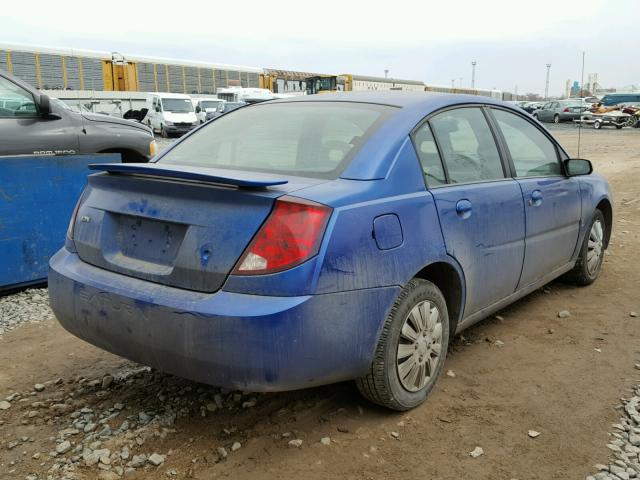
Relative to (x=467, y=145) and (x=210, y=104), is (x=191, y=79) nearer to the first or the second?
(x=210, y=104)

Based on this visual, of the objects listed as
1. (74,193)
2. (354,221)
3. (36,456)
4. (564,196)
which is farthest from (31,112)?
(564,196)

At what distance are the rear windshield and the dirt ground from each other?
4.03 feet

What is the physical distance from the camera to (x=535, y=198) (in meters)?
3.87

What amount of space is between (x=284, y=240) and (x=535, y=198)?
2209mm

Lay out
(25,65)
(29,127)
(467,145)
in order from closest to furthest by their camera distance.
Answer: (467,145)
(29,127)
(25,65)

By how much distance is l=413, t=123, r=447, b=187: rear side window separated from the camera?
302 cm

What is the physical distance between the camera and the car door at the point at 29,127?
17.4 feet

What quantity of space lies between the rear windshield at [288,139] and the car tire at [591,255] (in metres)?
2.60

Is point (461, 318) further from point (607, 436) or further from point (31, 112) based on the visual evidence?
point (31, 112)

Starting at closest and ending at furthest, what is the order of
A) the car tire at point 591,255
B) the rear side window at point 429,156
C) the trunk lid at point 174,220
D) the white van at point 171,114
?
the trunk lid at point 174,220 → the rear side window at point 429,156 → the car tire at point 591,255 → the white van at point 171,114

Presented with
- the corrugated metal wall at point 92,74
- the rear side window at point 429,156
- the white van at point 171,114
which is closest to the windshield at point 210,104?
the white van at point 171,114

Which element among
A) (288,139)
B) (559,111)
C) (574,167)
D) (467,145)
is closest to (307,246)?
(288,139)

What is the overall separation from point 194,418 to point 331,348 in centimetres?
93

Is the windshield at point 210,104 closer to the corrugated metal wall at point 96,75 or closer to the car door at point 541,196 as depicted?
the corrugated metal wall at point 96,75
